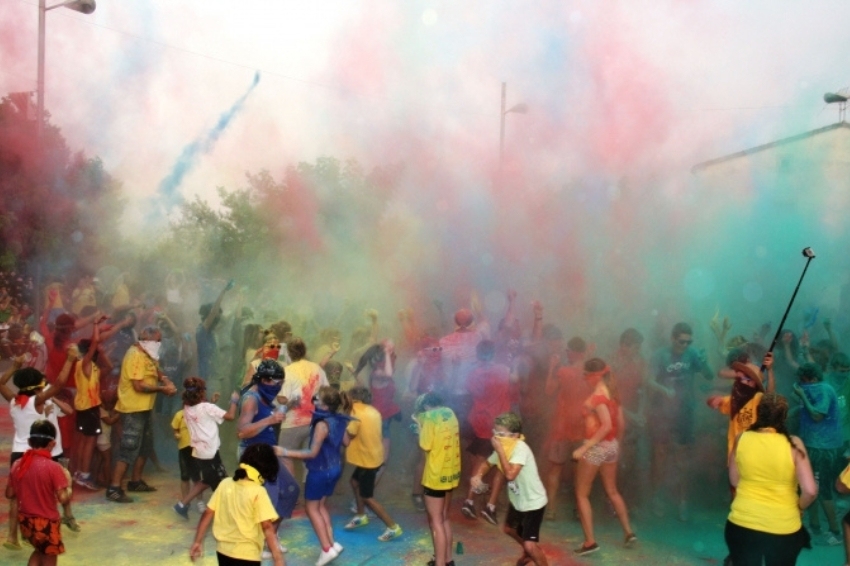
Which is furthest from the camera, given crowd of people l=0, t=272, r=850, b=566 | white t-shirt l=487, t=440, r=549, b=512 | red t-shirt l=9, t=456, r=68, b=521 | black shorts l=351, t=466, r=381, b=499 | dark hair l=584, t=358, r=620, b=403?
black shorts l=351, t=466, r=381, b=499

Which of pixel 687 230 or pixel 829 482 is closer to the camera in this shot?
pixel 829 482

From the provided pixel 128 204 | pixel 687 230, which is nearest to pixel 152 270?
pixel 128 204

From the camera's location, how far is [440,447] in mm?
5035

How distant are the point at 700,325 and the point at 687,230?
1.39 m

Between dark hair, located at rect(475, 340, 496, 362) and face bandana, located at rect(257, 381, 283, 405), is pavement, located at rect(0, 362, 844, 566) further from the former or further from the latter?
dark hair, located at rect(475, 340, 496, 362)

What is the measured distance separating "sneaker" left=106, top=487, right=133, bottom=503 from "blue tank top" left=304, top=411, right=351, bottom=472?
7.24ft

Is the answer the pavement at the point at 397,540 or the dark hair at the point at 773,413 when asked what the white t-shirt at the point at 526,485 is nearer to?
the pavement at the point at 397,540

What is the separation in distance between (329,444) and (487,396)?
1.55 m

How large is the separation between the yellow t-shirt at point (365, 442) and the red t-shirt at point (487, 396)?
0.88m

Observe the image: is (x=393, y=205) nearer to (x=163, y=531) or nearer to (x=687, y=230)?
(x=687, y=230)

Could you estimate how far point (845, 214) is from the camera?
1022 cm

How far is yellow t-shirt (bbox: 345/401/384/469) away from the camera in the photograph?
5.73m

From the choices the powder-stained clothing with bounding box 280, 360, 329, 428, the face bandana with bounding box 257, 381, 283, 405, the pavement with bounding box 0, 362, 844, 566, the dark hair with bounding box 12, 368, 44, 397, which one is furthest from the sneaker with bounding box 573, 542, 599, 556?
the dark hair with bounding box 12, 368, 44, 397

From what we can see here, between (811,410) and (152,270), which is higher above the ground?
(152,270)
